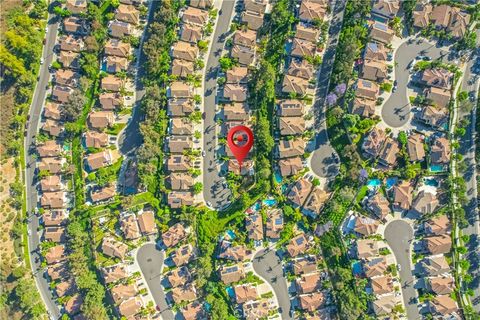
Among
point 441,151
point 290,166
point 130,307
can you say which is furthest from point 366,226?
point 130,307

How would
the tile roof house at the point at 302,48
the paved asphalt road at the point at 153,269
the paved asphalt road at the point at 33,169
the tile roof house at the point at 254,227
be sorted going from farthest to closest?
the paved asphalt road at the point at 33,169 → the paved asphalt road at the point at 153,269 → the tile roof house at the point at 254,227 → the tile roof house at the point at 302,48

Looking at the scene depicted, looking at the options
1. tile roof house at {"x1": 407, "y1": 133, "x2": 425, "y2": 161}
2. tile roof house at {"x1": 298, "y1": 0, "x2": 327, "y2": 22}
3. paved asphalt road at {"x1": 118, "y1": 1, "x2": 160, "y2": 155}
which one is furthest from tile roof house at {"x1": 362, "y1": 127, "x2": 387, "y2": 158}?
paved asphalt road at {"x1": 118, "y1": 1, "x2": 160, "y2": 155}

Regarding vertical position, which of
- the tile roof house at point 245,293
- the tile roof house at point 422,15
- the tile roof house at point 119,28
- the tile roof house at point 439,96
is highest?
the tile roof house at point 422,15

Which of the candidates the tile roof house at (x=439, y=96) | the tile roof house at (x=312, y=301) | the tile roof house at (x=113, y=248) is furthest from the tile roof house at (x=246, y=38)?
the tile roof house at (x=312, y=301)

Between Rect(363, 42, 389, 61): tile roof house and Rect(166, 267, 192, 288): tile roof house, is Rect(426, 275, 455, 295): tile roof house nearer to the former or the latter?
Rect(363, 42, 389, 61): tile roof house

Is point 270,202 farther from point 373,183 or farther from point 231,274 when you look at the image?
point 373,183

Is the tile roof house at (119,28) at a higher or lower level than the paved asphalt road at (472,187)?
higher

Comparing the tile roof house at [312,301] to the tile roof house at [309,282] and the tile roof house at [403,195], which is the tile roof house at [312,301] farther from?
the tile roof house at [403,195]
